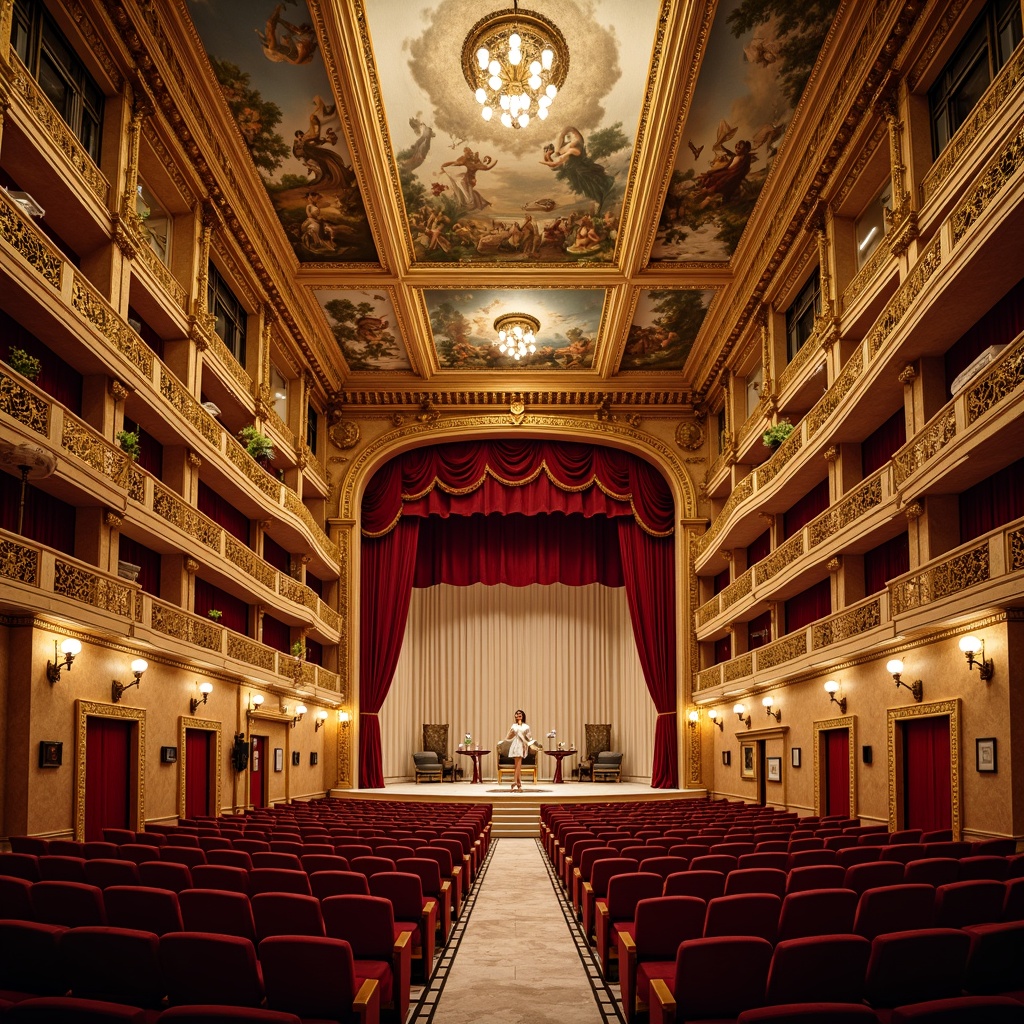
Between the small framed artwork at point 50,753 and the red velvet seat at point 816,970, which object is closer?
the red velvet seat at point 816,970

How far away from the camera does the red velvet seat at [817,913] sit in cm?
545

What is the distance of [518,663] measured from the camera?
33062 millimetres

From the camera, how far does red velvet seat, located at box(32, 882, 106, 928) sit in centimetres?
564

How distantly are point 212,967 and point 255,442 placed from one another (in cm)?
1588

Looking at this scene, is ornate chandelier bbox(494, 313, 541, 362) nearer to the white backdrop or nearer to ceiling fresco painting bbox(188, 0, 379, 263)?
ceiling fresco painting bbox(188, 0, 379, 263)

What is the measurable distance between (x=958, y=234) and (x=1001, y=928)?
29.4ft

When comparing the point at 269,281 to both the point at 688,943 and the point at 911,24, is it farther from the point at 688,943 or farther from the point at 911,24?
the point at 688,943

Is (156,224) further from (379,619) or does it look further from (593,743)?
(593,743)

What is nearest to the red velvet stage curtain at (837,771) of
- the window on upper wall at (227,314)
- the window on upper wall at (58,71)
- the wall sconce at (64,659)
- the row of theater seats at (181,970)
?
the wall sconce at (64,659)

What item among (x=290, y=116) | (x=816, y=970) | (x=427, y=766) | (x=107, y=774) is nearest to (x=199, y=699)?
(x=107, y=774)

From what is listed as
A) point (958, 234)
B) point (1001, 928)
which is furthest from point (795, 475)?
point (1001, 928)

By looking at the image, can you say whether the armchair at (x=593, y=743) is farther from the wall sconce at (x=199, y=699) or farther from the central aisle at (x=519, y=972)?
the central aisle at (x=519, y=972)

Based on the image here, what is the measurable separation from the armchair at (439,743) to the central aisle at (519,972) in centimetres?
1910

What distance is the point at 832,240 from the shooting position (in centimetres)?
1672
